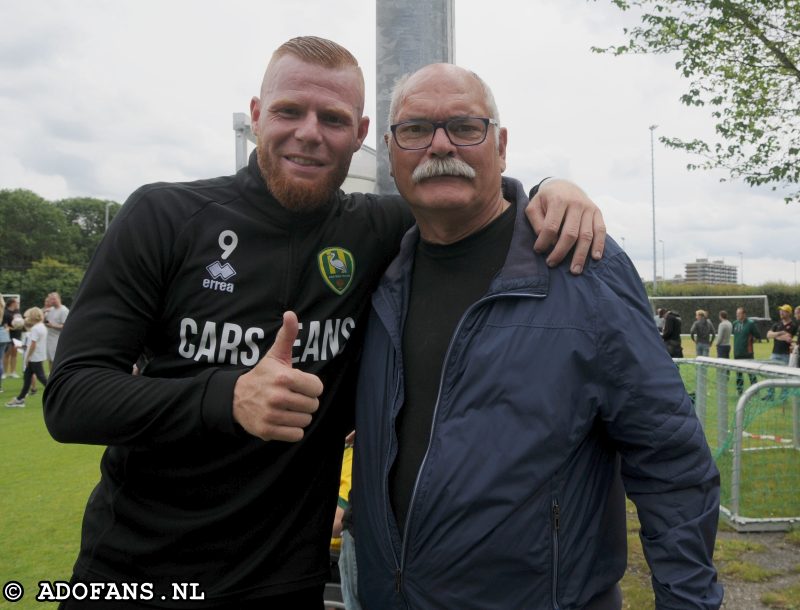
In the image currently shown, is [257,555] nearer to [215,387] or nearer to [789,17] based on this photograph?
[215,387]

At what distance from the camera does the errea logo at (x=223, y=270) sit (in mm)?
2139

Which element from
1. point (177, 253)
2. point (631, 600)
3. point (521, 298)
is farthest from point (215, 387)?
point (631, 600)

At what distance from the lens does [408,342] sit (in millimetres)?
2188

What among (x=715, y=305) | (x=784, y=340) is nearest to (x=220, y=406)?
(x=784, y=340)

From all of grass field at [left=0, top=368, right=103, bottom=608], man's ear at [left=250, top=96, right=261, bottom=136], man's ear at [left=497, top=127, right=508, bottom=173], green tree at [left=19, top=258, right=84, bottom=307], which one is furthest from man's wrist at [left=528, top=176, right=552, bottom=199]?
green tree at [left=19, top=258, right=84, bottom=307]

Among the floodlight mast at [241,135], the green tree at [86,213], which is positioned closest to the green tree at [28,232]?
the green tree at [86,213]

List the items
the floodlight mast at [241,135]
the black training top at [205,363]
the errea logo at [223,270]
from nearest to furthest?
1. the black training top at [205,363]
2. the errea logo at [223,270]
3. the floodlight mast at [241,135]

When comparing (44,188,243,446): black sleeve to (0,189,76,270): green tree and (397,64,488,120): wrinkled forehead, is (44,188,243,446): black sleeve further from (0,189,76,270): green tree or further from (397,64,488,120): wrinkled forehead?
(0,189,76,270): green tree

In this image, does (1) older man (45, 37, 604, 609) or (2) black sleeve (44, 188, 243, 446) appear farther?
(1) older man (45, 37, 604, 609)

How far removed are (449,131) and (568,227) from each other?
1.74ft

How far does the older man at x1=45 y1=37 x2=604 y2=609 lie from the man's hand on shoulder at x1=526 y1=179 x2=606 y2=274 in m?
0.02

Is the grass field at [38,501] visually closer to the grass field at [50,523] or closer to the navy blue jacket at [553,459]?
the grass field at [50,523]

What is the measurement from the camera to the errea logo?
2.14m

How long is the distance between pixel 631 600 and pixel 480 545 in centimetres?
330
